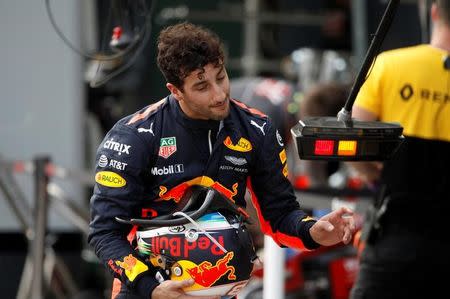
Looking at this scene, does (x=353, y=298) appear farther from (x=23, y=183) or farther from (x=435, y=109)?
(x=23, y=183)

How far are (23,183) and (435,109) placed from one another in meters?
3.89

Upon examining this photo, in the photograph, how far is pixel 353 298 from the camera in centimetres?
460

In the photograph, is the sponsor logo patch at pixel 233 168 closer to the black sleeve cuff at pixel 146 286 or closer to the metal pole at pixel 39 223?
the black sleeve cuff at pixel 146 286

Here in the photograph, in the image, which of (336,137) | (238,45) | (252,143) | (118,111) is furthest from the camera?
(238,45)

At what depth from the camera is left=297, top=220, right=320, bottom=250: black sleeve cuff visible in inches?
146

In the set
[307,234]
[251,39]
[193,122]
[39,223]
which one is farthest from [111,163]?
[251,39]

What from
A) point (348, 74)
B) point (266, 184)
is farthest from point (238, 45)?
point (266, 184)

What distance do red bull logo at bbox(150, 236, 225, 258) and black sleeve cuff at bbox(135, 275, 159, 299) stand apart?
0.11 metres

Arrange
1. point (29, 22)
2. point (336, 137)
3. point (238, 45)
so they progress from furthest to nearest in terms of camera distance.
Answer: point (238, 45) → point (29, 22) → point (336, 137)

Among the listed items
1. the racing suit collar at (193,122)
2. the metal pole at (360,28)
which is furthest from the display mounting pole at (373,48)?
the metal pole at (360,28)

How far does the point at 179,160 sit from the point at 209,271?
396 millimetres

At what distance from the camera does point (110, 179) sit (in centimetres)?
362

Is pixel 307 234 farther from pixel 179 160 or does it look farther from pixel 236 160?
pixel 179 160

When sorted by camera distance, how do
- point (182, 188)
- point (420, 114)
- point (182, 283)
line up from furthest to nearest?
point (420, 114), point (182, 188), point (182, 283)
